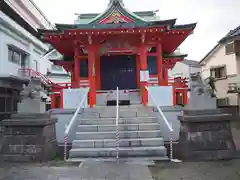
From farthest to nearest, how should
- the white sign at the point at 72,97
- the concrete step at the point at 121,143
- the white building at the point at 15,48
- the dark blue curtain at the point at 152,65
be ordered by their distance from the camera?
the white building at the point at 15,48 < the dark blue curtain at the point at 152,65 < the white sign at the point at 72,97 < the concrete step at the point at 121,143

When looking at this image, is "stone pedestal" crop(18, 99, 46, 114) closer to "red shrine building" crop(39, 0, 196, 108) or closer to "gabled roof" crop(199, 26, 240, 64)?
"red shrine building" crop(39, 0, 196, 108)

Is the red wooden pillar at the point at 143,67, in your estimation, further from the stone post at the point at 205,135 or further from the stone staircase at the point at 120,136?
the stone post at the point at 205,135

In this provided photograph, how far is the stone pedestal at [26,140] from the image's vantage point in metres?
8.41

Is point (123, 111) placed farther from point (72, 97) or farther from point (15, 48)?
point (15, 48)

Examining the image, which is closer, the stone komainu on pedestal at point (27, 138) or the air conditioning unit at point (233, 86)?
the stone komainu on pedestal at point (27, 138)

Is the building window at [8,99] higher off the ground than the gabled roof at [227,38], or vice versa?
the gabled roof at [227,38]

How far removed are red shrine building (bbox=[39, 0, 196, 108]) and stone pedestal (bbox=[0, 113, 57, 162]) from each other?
4199 mm

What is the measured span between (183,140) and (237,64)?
52.5 feet

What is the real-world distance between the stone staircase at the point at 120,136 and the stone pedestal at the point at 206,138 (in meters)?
0.92

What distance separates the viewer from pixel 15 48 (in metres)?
21.8

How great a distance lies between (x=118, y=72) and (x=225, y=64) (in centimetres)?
1256

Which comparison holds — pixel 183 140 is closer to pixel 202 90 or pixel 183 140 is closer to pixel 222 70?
pixel 202 90

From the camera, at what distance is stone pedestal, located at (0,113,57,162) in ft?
27.6

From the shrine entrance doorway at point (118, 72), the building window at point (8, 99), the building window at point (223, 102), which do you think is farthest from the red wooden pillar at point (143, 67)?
the building window at point (223, 102)
